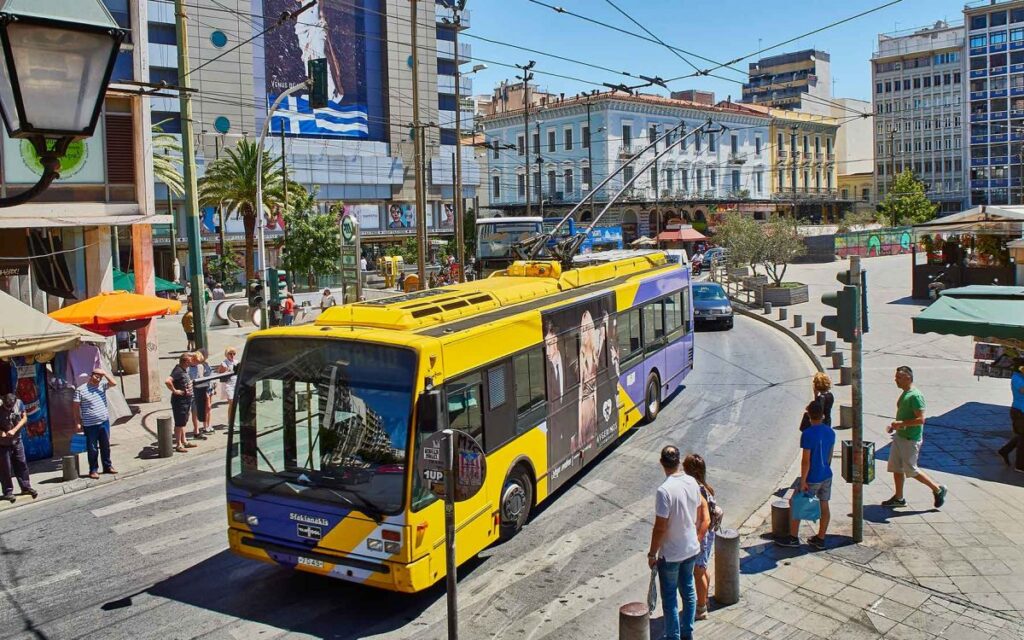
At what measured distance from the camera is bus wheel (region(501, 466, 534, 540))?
32.3 feet

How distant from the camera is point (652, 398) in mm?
16125

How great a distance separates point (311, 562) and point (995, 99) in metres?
114

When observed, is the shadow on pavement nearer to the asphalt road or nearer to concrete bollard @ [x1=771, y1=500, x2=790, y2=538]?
the asphalt road

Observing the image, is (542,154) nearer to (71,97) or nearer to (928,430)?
(928,430)

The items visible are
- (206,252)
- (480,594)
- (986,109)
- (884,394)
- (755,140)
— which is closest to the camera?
(480,594)

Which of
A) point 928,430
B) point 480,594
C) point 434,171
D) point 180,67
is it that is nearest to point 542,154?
point 434,171

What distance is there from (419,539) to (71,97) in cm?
557

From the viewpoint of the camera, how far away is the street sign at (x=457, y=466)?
693 centimetres

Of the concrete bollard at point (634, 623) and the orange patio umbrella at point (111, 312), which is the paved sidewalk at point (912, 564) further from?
the orange patio umbrella at point (111, 312)

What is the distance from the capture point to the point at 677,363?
59.1 feet

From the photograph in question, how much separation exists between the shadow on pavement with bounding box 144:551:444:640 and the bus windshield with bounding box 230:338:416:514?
1.14 meters

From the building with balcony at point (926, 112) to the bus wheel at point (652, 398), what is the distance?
9692 cm

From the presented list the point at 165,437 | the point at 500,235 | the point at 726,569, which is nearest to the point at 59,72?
the point at 726,569

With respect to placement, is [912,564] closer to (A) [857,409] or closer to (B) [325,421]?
(A) [857,409]
